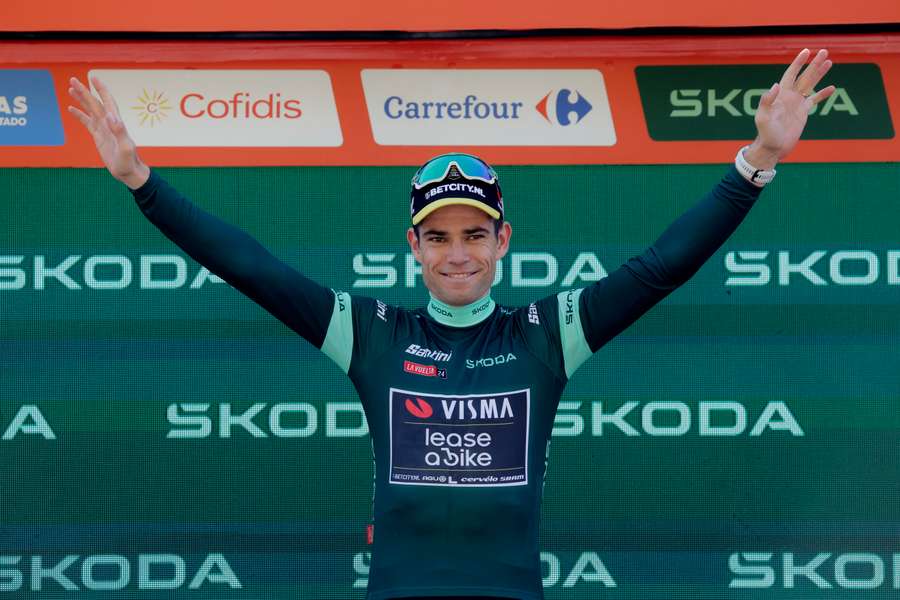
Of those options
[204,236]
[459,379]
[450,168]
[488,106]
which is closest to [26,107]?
[488,106]

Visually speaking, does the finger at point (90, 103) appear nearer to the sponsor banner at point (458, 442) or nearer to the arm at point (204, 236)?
the arm at point (204, 236)

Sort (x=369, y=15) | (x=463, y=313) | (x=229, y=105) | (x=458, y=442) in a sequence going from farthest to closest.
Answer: (x=229, y=105) → (x=369, y=15) → (x=463, y=313) → (x=458, y=442)

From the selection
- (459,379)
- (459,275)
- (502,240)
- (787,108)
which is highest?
(787,108)

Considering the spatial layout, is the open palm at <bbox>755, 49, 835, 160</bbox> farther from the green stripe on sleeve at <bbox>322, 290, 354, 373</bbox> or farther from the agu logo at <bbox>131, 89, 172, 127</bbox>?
the agu logo at <bbox>131, 89, 172, 127</bbox>

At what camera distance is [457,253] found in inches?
96.8

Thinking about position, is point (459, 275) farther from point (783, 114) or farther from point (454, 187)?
point (783, 114)

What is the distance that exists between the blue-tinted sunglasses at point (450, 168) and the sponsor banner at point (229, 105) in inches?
53.0

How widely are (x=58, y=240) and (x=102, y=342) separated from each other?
35 cm

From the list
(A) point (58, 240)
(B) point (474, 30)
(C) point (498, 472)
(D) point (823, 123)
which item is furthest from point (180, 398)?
(D) point (823, 123)

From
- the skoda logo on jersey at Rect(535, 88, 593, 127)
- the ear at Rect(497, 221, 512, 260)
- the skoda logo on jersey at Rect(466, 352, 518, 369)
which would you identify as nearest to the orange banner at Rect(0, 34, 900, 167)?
the skoda logo on jersey at Rect(535, 88, 593, 127)

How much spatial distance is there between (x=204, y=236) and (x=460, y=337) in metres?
0.56

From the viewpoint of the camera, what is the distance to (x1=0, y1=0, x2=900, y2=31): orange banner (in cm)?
362

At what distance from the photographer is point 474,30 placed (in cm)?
366

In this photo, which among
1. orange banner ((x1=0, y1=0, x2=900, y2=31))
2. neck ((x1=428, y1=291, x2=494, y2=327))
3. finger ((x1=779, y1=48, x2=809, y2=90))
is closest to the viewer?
finger ((x1=779, y1=48, x2=809, y2=90))
